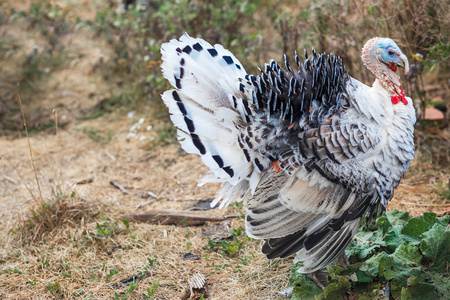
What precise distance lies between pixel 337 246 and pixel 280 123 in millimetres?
939

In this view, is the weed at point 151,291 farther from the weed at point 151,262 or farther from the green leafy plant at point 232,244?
the green leafy plant at point 232,244

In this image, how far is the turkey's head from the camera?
300 cm

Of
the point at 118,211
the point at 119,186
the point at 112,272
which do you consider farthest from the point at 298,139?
the point at 119,186

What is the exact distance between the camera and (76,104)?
21.7 feet

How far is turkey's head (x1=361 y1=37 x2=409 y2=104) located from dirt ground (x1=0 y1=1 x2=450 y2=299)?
58.7 inches

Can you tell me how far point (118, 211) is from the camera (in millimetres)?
4246

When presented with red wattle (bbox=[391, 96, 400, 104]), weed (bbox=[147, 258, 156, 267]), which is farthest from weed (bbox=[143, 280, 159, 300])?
red wattle (bbox=[391, 96, 400, 104])

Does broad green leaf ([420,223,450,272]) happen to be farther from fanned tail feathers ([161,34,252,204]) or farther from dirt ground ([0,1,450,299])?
fanned tail feathers ([161,34,252,204])

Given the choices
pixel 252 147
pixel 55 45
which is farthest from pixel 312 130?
A: pixel 55 45

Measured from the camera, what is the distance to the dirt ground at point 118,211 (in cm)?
333

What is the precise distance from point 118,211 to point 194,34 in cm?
296

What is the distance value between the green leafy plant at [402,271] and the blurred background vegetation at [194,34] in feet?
6.07

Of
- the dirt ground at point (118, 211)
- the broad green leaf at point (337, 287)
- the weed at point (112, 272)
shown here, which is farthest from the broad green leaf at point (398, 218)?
the weed at point (112, 272)

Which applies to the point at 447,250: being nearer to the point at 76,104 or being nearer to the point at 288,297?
the point at 288,297
